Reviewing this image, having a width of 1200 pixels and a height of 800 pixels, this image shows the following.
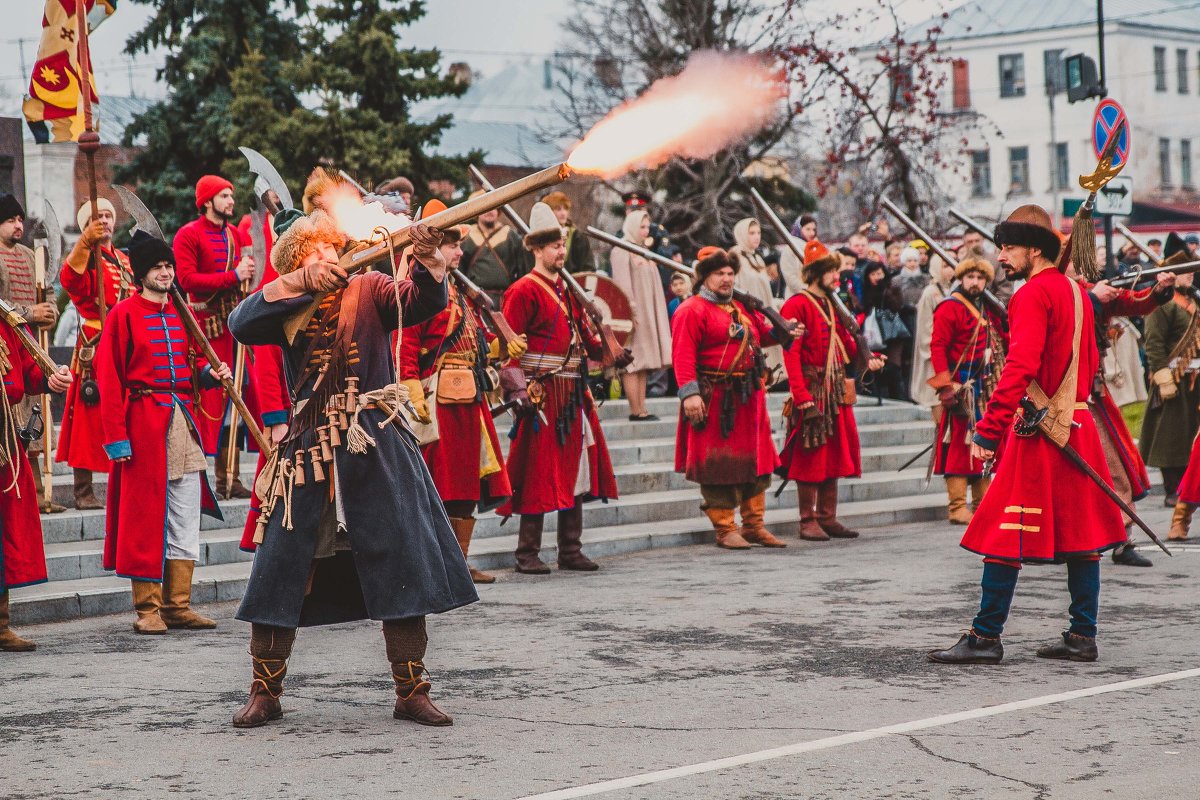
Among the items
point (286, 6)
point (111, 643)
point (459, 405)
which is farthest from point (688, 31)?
point (111, 643)

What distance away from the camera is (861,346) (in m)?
12.6

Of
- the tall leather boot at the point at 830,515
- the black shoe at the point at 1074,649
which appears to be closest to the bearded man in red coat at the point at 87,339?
the black shoe at the point at 1074,649

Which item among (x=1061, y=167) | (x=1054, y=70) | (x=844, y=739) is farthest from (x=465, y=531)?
(x=1061, y=167)

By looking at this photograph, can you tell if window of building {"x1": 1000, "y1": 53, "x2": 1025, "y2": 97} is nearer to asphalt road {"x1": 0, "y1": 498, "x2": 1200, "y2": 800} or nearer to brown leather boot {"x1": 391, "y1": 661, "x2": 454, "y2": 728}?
asphalt road {"x1": 0, "y1": 498, "x2": 1200, "y2": 800}

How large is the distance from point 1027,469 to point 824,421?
5045mm

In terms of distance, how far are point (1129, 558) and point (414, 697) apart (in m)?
5.96

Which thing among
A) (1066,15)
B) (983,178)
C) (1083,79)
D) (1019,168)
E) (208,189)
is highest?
(1066,15)

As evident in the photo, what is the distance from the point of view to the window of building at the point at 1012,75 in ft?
216

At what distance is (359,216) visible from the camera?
20.2 feet

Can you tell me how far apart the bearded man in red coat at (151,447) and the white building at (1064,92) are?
185 ft

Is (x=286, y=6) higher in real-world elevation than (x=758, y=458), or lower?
higher

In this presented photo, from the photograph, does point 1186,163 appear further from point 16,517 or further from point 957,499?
point 16,517

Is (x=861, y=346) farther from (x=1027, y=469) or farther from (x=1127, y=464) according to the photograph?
(x=1027, y=469)

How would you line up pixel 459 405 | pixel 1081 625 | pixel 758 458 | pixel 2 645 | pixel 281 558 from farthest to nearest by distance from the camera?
pixel 758 458 → pixel 459 405 → pixel 2 645 → pixel 1081 625 → pixel 281 558
